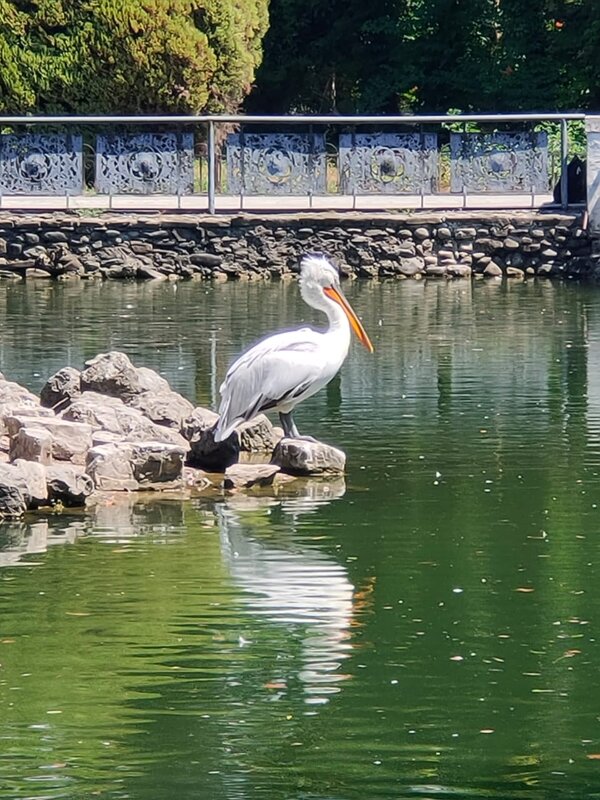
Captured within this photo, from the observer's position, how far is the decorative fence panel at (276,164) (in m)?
26.0

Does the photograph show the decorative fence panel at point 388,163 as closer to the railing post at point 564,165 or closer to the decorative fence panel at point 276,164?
the decorative fence panel at point 276,164

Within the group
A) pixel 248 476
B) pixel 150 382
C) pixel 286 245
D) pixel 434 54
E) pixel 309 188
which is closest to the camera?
pixel 248 476

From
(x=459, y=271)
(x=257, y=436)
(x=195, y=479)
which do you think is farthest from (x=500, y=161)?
(x=195, y=479)

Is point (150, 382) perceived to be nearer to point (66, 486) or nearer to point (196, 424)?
point (196, 424)

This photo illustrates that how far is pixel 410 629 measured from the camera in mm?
9398

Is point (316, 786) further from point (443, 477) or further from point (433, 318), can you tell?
point (433, 318)

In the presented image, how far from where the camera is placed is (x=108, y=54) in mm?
30766

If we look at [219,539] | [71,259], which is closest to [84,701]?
[219,539]

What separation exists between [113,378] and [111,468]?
1.83 m

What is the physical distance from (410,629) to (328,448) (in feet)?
12.5

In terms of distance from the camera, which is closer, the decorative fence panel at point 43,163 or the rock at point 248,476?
the rock at point 248,476

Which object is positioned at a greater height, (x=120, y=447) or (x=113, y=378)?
(x=113, y=378)

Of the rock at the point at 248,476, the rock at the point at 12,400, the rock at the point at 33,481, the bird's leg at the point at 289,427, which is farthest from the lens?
the rock at the point at 12,400

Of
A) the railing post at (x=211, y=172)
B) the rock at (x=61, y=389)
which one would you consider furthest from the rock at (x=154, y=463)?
the railing post at (x=211, y=172)
